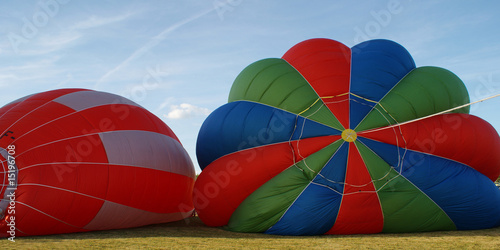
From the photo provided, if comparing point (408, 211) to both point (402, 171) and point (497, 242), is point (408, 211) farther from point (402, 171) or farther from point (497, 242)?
point (497, 242)

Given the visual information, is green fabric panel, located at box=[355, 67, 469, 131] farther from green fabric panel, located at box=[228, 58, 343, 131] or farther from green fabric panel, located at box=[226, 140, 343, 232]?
green fabric panel, located at box=[226, 140, 343, 232]

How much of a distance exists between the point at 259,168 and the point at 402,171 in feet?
7.07

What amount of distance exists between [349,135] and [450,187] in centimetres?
171

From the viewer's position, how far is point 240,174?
7.12m

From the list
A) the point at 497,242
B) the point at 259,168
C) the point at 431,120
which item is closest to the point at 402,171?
the point at 431,120

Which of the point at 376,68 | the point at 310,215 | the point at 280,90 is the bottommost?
the point at 310,215

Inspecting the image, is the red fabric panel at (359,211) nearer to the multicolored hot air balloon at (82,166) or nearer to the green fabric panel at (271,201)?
the green fabric panel at (271,201)

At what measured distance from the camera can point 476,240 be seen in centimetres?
591

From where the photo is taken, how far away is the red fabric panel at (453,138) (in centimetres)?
711

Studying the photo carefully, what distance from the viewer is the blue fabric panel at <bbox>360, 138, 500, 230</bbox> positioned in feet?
22.7

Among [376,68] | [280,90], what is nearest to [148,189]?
[280,90]

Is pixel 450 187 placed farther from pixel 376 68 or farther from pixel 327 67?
pixel 327 67

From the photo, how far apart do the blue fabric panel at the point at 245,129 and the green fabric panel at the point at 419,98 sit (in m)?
0.78

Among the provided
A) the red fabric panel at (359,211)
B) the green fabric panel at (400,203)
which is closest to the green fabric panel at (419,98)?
the green fabric panel at (400,203)
